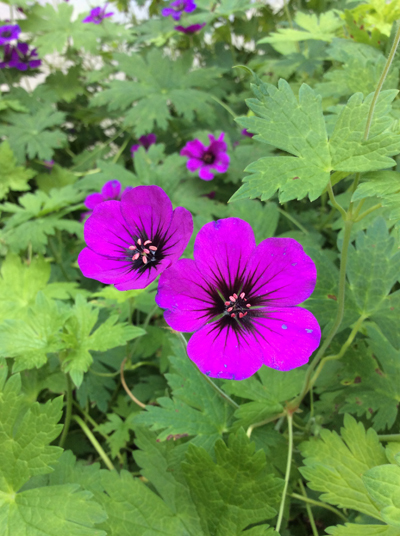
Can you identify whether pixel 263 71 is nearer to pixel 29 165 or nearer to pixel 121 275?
pixel 29 165

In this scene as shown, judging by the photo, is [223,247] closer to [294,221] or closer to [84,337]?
[84,337]

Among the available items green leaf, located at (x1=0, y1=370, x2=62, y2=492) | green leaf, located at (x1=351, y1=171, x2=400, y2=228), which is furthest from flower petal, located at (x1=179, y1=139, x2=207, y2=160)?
green leaf, located at (x1=0, y1=370, x2=62, y2=492)

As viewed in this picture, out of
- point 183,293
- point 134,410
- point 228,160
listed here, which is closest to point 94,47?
point 228,160

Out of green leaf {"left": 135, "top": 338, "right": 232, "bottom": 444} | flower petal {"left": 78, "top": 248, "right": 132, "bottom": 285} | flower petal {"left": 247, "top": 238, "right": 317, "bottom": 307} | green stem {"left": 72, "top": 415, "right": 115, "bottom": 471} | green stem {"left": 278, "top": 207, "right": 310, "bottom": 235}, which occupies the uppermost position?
flower petal {"left": 247, "top": 238, "right": 317, "bottom": 307}

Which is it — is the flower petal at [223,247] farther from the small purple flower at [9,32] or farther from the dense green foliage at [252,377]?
the small purple flower at [9,32]

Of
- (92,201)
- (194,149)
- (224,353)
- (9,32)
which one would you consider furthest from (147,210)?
(9,32)

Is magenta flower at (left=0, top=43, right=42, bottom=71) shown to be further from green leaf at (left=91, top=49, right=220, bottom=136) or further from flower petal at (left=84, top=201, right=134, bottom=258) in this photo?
flower petal at (left=84, top=201, right=134, bottom=258)

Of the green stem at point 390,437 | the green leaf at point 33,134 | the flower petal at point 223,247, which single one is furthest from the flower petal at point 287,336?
the green leaf at point 33,134

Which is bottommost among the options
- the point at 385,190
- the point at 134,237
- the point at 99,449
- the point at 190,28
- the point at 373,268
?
the point at 99,449
